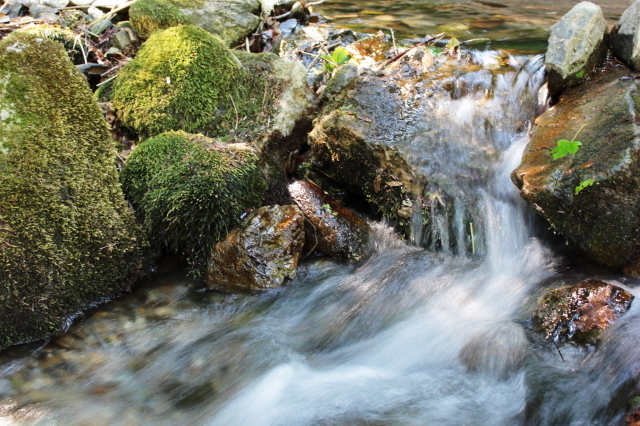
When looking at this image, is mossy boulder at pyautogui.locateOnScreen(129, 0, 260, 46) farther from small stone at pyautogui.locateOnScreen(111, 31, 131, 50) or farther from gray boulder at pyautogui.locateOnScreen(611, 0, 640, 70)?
gray boulder at pyautogui.locateOnScreen(611, 0, 640, 70)

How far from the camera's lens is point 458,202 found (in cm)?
392

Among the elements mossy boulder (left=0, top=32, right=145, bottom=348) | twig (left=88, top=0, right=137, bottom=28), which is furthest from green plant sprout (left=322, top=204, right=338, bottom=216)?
twig (left=88, top=0, right=137, bottom=28)

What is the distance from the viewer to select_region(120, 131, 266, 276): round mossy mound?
360 cm

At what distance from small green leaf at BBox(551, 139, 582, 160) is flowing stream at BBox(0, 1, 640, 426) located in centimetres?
60

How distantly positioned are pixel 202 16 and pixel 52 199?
12.9 feet

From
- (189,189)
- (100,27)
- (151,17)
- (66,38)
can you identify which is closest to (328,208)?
(189,189)

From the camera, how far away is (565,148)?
11.1 ft

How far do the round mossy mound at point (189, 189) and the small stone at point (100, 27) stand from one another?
2.73 m

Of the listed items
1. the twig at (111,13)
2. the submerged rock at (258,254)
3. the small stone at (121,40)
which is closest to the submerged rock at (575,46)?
the submerged rock at (258,254)

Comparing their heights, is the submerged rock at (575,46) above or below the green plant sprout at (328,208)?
above

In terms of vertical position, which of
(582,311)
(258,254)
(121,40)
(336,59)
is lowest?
(582,311)

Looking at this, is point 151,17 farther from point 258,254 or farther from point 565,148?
point 565,148

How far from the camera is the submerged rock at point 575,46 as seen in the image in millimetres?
4188

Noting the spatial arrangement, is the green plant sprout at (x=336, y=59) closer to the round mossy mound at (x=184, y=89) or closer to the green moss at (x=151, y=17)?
the round mossy mound at (x=184, y=89)
